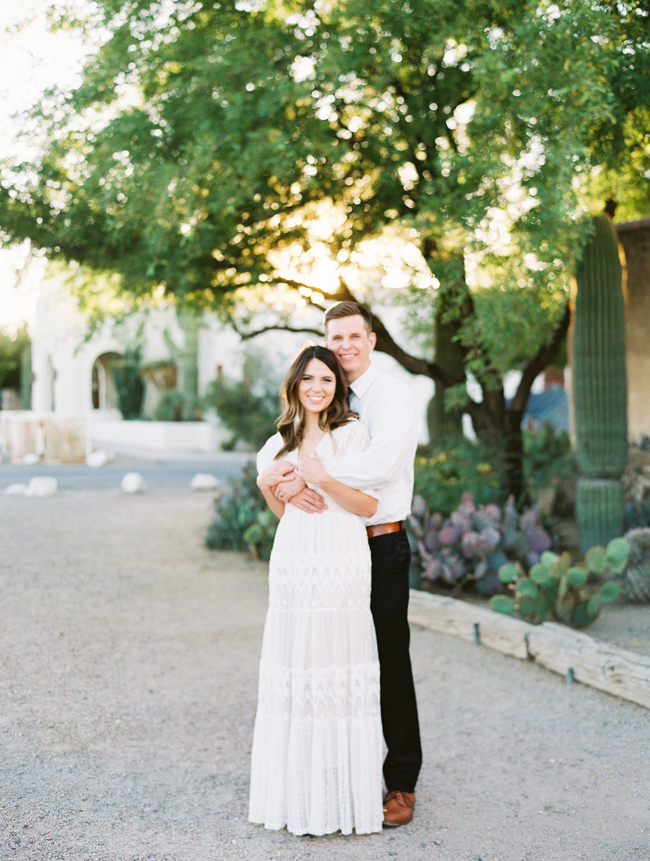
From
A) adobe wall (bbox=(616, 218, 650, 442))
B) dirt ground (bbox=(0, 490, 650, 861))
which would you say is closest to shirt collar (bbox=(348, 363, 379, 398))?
dirt ground (bbox=(0, 490, 650, 861))

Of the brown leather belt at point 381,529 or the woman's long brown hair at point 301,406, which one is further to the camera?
the brown leather belt at point 381,529

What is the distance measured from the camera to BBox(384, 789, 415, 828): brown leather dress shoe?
327 centimetres

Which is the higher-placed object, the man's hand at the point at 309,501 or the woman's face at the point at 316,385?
the woman's face at the point at 316,385

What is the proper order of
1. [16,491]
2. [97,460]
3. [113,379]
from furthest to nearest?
[113,379]
[97,460]
[16,491]

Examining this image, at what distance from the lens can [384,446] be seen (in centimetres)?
310

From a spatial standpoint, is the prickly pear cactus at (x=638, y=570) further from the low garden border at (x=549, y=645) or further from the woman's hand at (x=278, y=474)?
the woman's hand at (x=278, y=474)

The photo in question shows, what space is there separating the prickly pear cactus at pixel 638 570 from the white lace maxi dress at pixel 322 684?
13.9ft

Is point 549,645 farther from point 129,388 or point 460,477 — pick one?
point 129,388

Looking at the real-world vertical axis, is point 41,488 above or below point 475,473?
below

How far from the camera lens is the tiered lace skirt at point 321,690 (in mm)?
Result: 3082

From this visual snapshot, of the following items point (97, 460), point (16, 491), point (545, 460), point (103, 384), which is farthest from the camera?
point (103, 384)

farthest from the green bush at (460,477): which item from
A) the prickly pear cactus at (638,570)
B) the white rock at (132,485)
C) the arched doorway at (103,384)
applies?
the arched doorway at (103,384)

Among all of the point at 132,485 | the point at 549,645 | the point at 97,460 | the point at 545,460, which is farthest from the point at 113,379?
the point at 549,645

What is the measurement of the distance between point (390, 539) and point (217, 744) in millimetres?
1588
